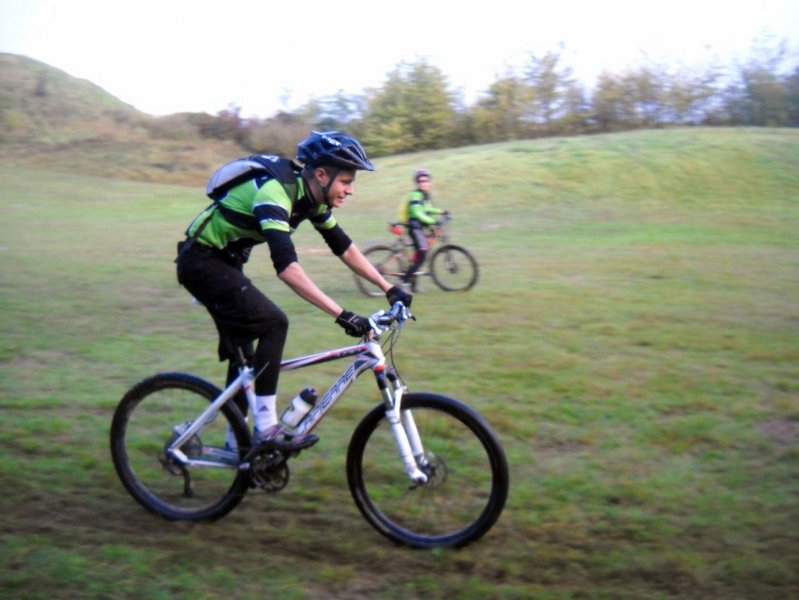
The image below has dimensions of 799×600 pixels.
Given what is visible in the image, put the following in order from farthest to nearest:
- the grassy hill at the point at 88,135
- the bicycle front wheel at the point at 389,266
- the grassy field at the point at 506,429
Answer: the grassy hill at the point at 88,135
the bicycle front wheel at the point at 389,266
the grassy field at the point at 506,429

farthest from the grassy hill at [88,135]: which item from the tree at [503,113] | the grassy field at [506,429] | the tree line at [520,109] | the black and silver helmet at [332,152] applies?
the black and silver helmet at [332,152]

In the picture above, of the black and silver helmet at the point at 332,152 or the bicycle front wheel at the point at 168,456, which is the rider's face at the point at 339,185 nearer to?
the black and silver helmet at the point at 332,152

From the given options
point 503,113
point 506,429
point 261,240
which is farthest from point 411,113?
point 261,240

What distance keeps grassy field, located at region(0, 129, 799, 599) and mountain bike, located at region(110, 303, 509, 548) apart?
0.15 metres

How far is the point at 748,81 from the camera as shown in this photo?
152 feet

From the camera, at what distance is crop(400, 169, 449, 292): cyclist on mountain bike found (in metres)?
12.9

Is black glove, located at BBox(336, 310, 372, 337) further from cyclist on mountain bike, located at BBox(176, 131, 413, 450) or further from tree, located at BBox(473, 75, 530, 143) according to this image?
tree, located at BBox(473, 75, 530, 143)

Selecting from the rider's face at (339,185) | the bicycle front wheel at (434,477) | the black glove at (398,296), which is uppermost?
the rider's face at (339,185)

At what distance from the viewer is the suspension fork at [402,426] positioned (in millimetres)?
4359

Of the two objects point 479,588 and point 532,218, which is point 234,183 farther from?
point 532,218

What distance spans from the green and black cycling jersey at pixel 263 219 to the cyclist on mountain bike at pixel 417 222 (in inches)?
316

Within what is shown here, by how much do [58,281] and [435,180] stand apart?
2190cm

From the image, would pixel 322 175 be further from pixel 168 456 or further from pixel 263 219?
pixel 168 456

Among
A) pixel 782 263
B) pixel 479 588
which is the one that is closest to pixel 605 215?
pixel 782 263
